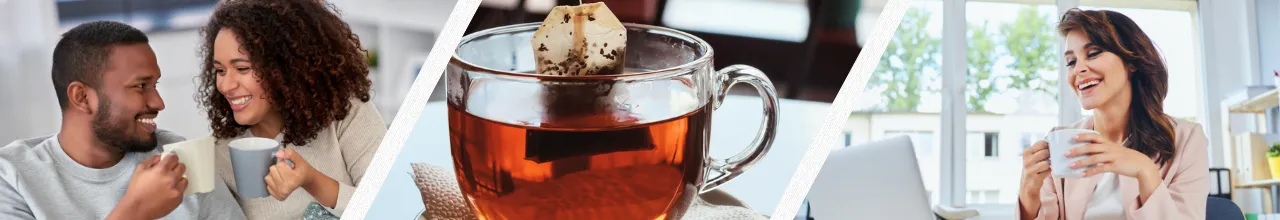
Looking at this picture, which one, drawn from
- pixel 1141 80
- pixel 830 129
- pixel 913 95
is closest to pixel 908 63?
pixel 913 95

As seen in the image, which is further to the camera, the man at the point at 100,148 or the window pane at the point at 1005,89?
the window pane at the point at 1005,89

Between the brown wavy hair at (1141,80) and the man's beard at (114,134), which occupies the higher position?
the man's beard at (114,134)

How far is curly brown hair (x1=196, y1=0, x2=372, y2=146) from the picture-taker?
75 cm

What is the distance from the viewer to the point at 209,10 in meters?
0.75

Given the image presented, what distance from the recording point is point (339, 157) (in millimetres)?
793

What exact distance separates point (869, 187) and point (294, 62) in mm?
1283

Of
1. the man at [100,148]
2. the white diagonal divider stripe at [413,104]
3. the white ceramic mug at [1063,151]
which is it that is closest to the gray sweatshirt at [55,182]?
the man at [100,148]

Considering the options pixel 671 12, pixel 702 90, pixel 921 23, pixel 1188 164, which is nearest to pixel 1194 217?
pixel 1188 164

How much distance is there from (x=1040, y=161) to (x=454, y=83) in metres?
1.44

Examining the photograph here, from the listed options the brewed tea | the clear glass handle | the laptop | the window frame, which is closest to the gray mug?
the brewed tea

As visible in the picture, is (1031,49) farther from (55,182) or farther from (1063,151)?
(55,182)

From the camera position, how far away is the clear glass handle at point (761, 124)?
25.0 inches

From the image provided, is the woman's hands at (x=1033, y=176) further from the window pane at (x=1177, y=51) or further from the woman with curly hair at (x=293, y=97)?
the woman with curly hair at (x=293, y=97)

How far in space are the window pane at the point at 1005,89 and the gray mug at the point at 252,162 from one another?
1439mm
